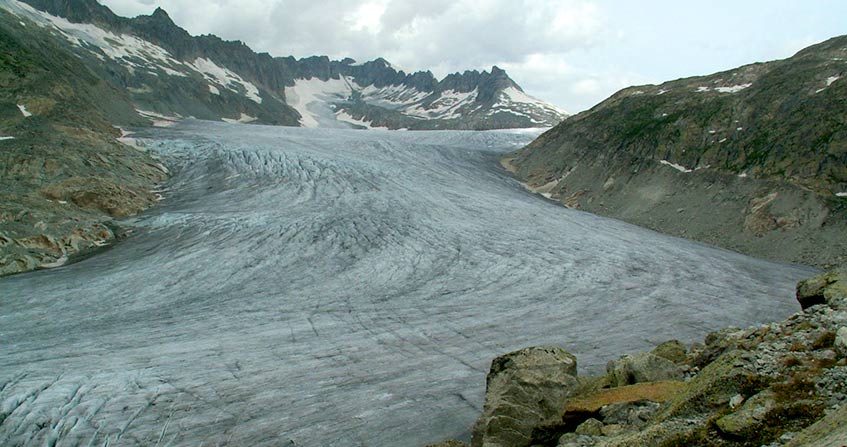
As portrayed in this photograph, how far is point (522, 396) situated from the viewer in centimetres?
559

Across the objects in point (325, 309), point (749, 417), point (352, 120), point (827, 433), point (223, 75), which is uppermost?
point (223, 75)

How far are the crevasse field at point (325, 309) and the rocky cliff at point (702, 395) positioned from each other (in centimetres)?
188

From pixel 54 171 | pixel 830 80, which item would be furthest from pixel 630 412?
pixel 830 80

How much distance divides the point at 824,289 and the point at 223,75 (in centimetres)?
12590

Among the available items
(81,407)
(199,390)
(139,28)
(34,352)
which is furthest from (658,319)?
(139,28)

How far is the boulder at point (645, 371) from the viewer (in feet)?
19.4

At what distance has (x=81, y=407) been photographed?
24.0 feet

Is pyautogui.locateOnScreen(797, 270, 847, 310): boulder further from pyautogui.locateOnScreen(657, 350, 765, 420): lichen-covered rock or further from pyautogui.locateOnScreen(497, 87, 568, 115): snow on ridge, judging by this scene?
pyautogui.locateOnScreen(497, 87, 568, 115): snow on ridge

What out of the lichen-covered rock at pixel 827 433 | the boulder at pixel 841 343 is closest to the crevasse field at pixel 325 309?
the boulder at pixel 841 343

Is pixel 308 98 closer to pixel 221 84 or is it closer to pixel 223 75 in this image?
pixel 223 75

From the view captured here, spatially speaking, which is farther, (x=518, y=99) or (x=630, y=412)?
(x=518, y=99)

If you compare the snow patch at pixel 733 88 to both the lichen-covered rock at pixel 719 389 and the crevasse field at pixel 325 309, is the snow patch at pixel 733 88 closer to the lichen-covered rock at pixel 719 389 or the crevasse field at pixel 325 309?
the crevasse field at pixel 325 309

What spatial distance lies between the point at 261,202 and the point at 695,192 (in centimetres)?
1830

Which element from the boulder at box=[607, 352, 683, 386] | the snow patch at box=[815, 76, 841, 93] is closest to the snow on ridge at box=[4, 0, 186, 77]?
the snow patch at box=[815, 76, 841, 93]
